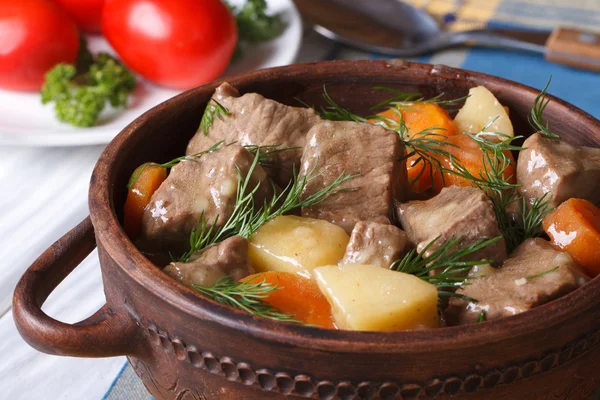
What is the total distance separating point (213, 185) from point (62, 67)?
1.38m

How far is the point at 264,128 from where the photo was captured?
158 cm

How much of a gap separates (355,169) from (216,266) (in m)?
0.37

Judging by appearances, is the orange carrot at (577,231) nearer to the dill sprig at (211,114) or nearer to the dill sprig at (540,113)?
the dill sprig at (540,113)

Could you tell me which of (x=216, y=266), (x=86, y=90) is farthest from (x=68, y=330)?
(x=86, y=90)

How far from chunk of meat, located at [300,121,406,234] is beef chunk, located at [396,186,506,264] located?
3.0 inches

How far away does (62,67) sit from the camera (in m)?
2.59

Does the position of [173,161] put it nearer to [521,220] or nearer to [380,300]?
[380,300]

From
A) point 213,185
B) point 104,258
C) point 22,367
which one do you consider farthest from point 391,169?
point 22,367

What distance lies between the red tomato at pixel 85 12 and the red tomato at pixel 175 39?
0.98 feet

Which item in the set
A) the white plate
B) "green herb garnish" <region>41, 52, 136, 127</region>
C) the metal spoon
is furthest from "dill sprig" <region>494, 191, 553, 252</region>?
the metal spoon

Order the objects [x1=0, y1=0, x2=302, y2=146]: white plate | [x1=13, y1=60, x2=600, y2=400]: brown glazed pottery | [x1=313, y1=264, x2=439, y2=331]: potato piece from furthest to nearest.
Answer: [x1=0, y1=0, x2=302, y2=146]: white plate
[x1=313, y1=264, x2=439, y2=331]: potato piece
[x1=13, y1=60, x2=600, y2=400]: brown glazed pottery

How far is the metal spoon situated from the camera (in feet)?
9.73

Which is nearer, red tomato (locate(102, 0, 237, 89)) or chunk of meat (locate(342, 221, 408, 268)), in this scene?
chunk of meat (locate(342, 221, 408, 268))

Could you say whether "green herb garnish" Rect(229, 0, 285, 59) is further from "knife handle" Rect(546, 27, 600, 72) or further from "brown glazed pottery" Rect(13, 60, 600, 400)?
"brown glazed pottery" Rect(13, 60, 600, 400)
